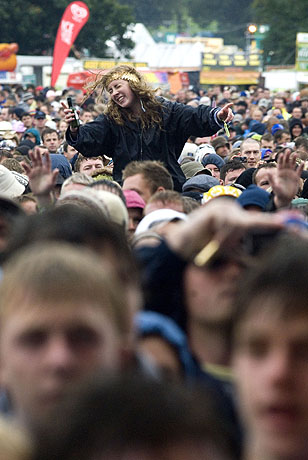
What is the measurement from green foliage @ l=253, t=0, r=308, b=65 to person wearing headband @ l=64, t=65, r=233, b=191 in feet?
204

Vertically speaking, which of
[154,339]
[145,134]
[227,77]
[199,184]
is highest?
[154,339]

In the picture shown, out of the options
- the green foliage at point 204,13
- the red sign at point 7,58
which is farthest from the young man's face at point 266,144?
the green foliage at point 204,13

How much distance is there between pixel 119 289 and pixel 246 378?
33cm

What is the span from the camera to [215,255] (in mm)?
2984

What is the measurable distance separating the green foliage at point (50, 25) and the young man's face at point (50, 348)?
58358 millimetres

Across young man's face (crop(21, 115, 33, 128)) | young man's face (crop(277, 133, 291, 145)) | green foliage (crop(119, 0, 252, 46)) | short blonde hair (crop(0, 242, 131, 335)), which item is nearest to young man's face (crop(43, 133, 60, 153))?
young man's face (crop(277, 133, 291, 145))

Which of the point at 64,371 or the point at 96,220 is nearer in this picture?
the point at 64,371

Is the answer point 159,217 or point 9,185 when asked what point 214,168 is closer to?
point 9,185

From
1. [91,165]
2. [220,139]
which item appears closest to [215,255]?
[91,165]

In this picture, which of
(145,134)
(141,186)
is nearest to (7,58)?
(145,134)

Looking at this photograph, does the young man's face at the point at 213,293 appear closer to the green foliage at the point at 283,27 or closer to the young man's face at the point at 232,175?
the young man's face at the point at 232,175

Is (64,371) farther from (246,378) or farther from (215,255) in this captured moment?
(215,255)

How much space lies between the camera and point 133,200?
18.6ft

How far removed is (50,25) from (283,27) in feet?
55.5
